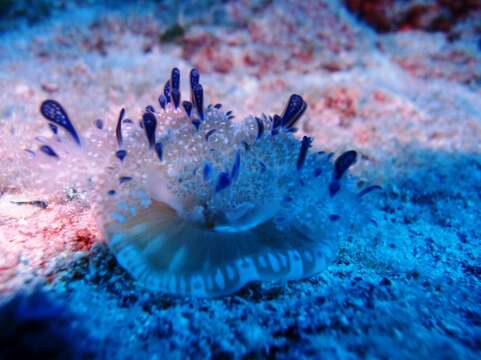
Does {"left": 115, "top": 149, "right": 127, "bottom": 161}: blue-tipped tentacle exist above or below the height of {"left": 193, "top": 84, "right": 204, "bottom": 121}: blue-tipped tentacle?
below

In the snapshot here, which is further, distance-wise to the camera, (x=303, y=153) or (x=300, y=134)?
(x=300, y=134)

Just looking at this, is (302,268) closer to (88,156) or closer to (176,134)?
(176,134)

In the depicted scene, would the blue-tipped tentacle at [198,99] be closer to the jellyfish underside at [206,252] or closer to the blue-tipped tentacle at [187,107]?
the blue-tipped tentacle at [187,107]

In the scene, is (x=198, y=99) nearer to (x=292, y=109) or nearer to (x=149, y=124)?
(x=149, y=124)

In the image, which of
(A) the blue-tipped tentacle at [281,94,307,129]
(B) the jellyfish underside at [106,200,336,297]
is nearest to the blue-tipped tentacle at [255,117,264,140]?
(A) the blue-tipped tentacle at [281,94,307,129]

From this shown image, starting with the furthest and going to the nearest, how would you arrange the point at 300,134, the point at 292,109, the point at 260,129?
the point at 300,134, the point at 292,109, the point at 260,129

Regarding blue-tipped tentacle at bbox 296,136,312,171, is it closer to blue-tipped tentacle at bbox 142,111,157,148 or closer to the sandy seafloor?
the sandy seafloor

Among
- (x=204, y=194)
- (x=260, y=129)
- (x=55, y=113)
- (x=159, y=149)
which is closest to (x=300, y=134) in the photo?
(x=260, y=129)
